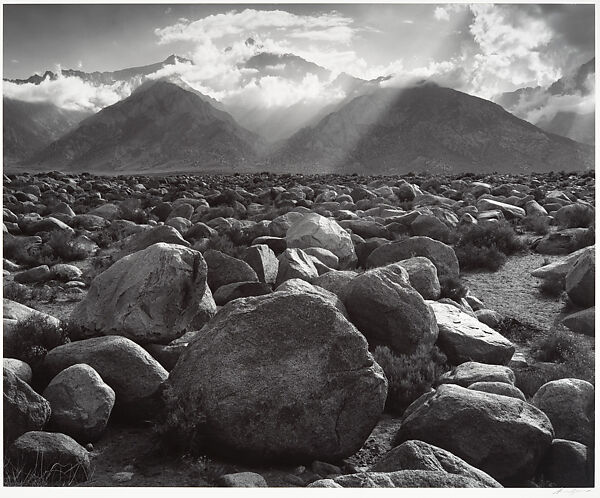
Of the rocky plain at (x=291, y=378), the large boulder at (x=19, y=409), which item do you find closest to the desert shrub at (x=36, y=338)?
the rocky plain at (x=291, y=378)

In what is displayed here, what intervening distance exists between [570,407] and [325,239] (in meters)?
6.89

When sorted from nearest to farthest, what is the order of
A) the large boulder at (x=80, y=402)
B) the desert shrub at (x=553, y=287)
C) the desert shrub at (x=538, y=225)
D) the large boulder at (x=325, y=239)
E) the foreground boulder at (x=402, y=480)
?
the foreground boulder at (x=402, y=480)
the large boulder at (x=80, y=402)
the desert shrub at (x=553, y=287)
the large boulder at (x=325, y=239)
the desert shrub at (x=538, y=225)

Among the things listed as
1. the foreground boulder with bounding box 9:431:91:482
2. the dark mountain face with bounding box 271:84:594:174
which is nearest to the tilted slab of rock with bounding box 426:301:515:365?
the foreground boulder with bounding box 9:431:91:482

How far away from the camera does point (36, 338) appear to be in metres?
6.54

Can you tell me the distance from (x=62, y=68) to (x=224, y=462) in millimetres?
6502

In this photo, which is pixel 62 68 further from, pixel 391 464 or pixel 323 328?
pixel 391 464

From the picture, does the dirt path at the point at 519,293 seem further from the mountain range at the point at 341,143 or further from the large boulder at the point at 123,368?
the mountain range at the point at 341,143

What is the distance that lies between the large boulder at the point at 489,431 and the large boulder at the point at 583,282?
16.2ft

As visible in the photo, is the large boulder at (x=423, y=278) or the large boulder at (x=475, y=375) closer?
the large boulder at (x=475, y=375)

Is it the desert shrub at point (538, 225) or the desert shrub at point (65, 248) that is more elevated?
the desert shrub at point (538, 225)

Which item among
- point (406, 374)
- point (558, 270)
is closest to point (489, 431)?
point (406, 374)

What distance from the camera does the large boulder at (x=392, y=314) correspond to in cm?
709

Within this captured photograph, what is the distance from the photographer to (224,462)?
15.9ft
